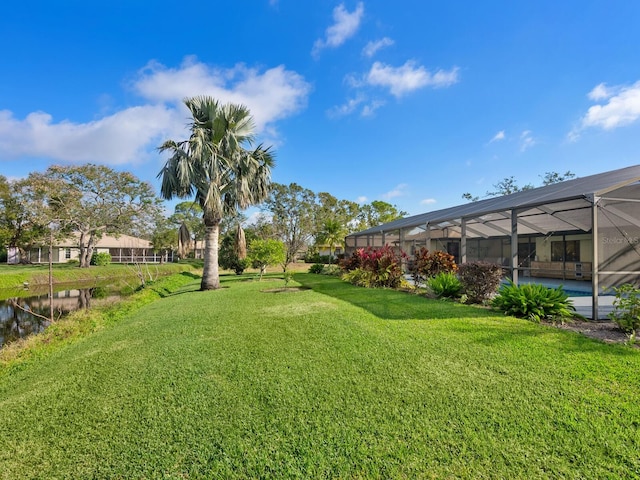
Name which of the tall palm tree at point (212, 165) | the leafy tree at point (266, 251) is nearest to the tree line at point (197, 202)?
the tall palm tree at point (212, 165)

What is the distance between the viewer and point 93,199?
2683 cm

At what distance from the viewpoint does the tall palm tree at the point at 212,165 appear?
37.7 feet

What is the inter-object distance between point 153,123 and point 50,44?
367 centimetres

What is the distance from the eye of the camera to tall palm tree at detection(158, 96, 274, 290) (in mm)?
11500

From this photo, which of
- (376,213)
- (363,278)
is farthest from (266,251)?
(376,213)

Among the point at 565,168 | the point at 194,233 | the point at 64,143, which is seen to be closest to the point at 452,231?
the point at 565,168

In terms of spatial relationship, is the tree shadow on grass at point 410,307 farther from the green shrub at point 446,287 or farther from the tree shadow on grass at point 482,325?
the green shrub at point 446,287

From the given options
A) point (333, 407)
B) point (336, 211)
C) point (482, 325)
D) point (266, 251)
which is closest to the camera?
point (333, 407)

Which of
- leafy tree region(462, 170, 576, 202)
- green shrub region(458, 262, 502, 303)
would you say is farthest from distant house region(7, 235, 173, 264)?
leafy tree region(462, 170, 576, 202)

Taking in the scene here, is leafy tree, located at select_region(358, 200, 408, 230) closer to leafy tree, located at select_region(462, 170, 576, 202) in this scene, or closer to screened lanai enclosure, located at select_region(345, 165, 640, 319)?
leafy tree, located at select_region(462, 170, 576, 202)

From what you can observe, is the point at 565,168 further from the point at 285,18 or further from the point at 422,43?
the point at 285,18

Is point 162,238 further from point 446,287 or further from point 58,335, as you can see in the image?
point 446,287

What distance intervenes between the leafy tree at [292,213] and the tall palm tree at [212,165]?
18.9m

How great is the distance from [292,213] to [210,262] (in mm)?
20394
